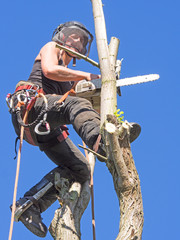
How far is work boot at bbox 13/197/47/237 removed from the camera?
20.3ft

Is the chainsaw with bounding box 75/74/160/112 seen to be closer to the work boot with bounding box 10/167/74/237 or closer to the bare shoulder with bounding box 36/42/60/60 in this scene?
the bare shoulder with bounding box 36/42/60/60

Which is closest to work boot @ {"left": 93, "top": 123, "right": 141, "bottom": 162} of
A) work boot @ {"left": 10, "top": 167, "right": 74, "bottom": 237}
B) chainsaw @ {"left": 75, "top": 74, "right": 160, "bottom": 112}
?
chainsaw @ {"left": 75, "top": 74, "right": 160, "bottom": 112}

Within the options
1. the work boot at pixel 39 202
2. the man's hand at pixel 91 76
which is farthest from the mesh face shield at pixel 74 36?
the work boot at pixel 39 202

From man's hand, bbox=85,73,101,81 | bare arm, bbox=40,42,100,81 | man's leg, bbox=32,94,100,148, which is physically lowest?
man's leg, bbox=32,94,100,148

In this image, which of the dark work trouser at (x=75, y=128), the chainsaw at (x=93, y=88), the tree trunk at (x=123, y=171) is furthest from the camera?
the chainsaw at (x=93, y=88)

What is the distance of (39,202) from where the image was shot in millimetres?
6500

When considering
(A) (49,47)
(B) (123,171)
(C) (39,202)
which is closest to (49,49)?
(A) (49,47)

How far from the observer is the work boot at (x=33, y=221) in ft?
20.3

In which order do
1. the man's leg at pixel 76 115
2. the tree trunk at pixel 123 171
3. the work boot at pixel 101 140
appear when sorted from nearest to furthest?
1. the tree trunk at pixel 123 171
2. the work boot at pixel 101 140
3. the man's leg at pixel 76 115

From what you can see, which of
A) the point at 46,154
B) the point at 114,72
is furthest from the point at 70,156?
the point at 114,72

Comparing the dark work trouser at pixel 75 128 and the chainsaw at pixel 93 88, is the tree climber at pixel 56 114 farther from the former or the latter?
the chainsaw at pixel 93 88

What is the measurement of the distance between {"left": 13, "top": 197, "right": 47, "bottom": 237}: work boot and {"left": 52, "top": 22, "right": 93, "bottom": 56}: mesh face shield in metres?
2.07

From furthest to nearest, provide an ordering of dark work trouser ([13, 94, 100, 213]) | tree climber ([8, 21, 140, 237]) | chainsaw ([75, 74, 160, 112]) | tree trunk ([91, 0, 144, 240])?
tree climber ([8, 21, 140, 237]) < chainsaw ([75, 74, 160, 112]) < dark work trouser ([13, 94, 100, 213]) < tree trunk ([91, 0, 144, 240])

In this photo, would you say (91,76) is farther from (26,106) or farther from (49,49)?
(26,106)
